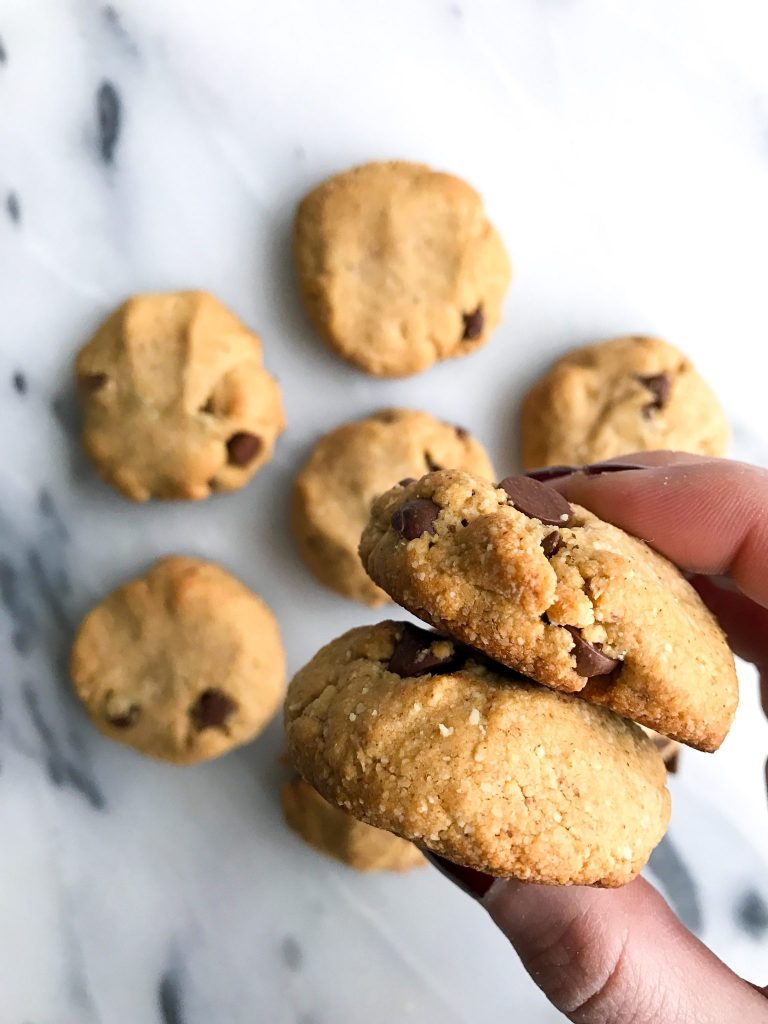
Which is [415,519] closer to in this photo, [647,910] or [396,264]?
[647,910]

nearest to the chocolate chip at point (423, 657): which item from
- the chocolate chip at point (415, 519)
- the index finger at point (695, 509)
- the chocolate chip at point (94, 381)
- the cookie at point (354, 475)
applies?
the chocolate chip at point (415, 519)

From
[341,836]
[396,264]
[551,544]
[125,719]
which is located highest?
[396,264]

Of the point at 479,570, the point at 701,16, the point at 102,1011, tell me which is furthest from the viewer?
the point at 701,16

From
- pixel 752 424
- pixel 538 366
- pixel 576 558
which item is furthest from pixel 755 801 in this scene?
pixel 576 558

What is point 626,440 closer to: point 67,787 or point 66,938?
point 67,787

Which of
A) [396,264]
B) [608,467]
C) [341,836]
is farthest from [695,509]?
[341,836]

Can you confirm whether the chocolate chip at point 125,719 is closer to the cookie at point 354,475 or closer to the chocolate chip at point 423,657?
the cookie at point 354,475
